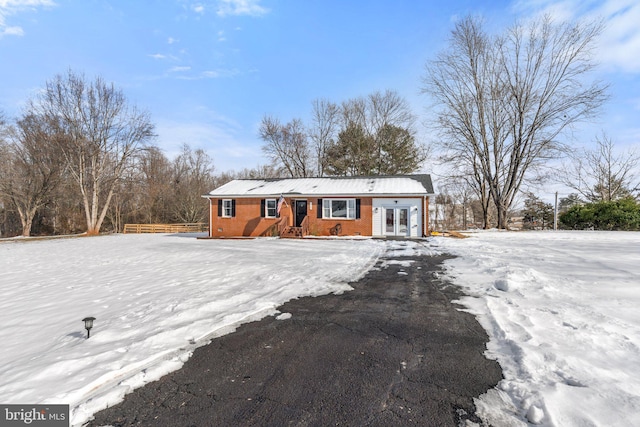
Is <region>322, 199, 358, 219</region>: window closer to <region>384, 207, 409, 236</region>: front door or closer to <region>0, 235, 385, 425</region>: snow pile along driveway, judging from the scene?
<region>384, 207, 409, 236</region>: front door

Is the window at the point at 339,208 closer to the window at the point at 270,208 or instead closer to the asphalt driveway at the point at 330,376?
the window at the point at 270,208

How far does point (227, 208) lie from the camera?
61.6 ft

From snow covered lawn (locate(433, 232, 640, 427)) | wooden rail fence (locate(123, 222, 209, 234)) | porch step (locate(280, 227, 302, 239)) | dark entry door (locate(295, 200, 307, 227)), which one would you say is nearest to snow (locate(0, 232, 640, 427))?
snow covered lawn (locate(433, 232, 640, 427))

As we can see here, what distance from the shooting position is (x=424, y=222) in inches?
638

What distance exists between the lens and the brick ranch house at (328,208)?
16422 mm

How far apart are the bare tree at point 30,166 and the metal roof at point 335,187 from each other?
17.8 m

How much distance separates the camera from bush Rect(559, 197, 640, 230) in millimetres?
16672

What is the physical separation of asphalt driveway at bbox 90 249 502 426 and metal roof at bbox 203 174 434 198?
42.8 ft

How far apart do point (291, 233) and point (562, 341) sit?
14.4 meters

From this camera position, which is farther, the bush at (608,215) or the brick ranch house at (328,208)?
the bush at (608,215)

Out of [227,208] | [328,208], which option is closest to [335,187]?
[328,208]

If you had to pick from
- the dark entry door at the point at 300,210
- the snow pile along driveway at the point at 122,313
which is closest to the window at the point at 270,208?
the dark entry door at the point at 300,210

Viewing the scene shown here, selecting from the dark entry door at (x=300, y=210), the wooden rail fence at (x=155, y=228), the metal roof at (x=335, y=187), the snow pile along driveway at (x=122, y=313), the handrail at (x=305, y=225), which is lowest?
the snow pile along driveway at (x=122, y=313)

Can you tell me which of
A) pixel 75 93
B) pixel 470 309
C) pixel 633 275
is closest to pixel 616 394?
pixel 470 309
